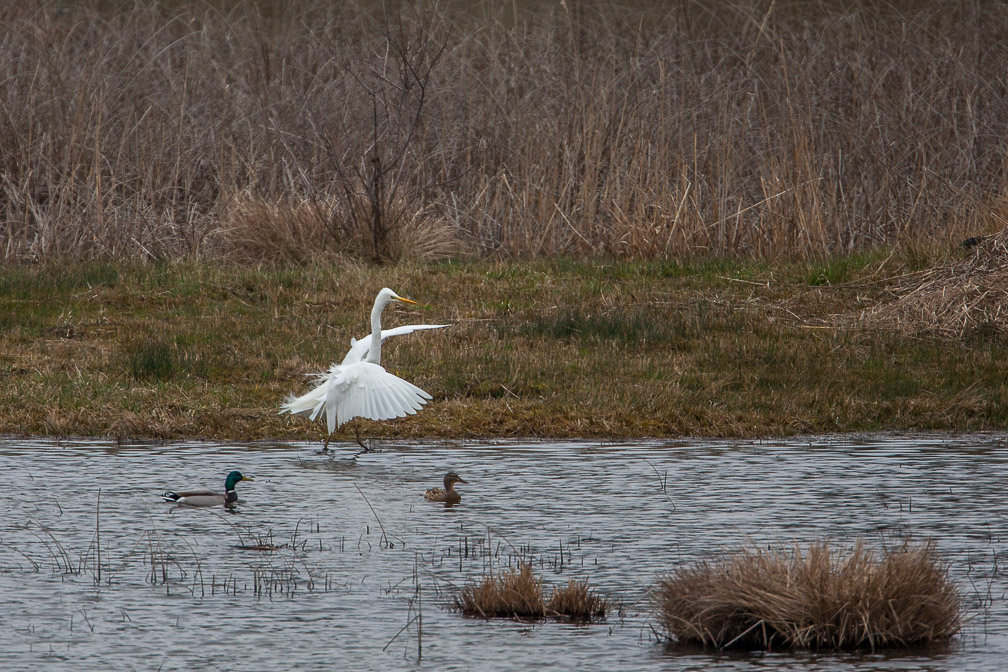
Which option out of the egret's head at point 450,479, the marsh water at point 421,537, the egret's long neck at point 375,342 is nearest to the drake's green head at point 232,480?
the marsh water at point 421,537

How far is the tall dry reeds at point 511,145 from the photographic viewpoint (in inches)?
→ 639

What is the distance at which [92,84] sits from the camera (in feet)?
56.8

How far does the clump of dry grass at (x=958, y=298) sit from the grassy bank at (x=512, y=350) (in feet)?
0.45

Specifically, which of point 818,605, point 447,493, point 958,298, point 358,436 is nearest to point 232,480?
point 447,493

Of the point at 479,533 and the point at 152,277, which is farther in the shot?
the point at 152,277

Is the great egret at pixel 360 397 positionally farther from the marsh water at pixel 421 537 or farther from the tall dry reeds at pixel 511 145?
the tall dry reeds at pixel 511 145

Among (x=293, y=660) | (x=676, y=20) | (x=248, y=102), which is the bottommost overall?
(x=293, y=660)

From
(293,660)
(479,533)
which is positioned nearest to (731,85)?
(479,533)

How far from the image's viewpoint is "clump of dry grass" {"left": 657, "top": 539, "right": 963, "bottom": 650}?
561 cm

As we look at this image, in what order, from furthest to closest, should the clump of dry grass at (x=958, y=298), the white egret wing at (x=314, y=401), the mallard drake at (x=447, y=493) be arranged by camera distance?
the clump of dry grass at (x=958, y=298), the white egret wing at (x=314, y=401), the mallard drake at (x=447, y=493)

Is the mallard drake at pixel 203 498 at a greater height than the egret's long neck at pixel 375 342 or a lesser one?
lesser

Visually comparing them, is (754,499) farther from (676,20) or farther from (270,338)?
(676,20)

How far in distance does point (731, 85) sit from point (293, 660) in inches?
509

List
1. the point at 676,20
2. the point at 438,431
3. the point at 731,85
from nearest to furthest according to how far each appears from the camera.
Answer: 1. the point at 438,431
2. the point at 731,85
3. the point at 676,20
